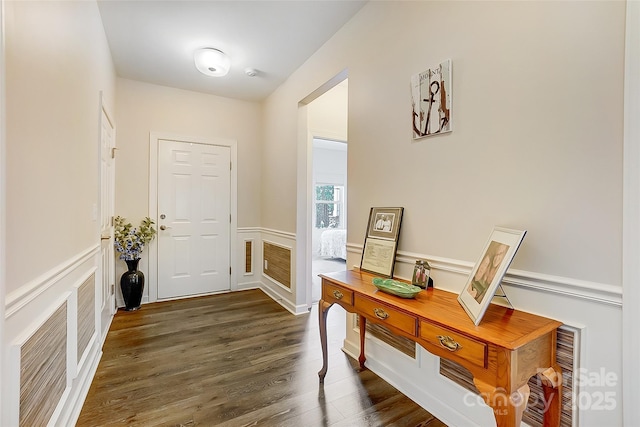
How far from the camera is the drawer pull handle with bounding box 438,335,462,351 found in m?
1.15

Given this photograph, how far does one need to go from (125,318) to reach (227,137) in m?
2.45

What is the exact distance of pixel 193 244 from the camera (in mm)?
3822

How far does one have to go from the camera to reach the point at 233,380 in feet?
6.47

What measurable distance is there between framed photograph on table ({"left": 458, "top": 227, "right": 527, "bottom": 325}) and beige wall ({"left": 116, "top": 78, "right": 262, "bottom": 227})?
131 inches

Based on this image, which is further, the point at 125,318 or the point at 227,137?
the point at 227,137

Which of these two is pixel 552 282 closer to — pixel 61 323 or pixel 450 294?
pixel 450 294

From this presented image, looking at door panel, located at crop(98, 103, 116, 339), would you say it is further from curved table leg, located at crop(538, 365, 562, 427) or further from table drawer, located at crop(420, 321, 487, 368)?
curved table leg, located at crop(538, 365, 562, 427)

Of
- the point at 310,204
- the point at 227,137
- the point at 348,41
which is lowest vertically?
the point at 310,204

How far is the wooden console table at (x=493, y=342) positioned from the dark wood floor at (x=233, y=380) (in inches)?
Result: 25.8

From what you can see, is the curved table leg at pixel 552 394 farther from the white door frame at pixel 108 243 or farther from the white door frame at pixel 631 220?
the white door frame at pixel 108 243

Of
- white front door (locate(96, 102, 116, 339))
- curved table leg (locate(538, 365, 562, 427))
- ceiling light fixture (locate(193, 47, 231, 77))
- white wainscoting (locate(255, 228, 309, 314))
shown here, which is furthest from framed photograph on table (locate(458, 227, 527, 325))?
ceiling light fixture (locate(193, 47, 231, 77))

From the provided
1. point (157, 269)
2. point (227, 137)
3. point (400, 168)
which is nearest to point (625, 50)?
point (400, 168)

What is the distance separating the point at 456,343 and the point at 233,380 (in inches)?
59.7

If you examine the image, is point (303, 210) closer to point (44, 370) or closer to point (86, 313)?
point (86, 313)
